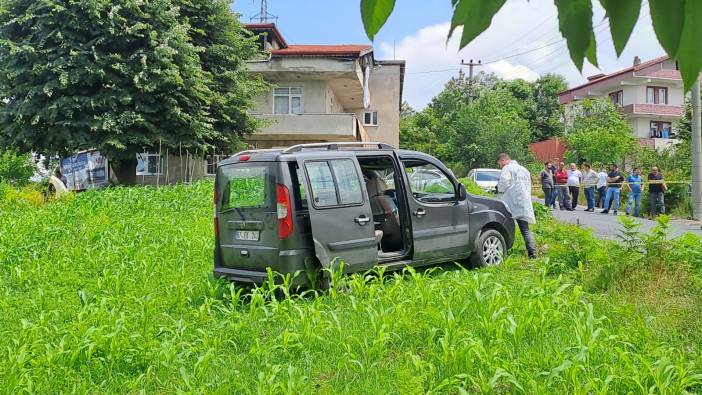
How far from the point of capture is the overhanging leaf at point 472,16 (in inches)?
41.0

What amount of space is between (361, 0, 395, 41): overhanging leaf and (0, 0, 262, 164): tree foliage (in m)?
20.4

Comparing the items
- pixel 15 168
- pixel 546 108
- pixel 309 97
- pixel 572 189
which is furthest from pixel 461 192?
pixel 546 108

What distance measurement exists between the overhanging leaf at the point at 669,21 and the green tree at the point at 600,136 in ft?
120

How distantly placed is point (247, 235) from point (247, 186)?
597mm

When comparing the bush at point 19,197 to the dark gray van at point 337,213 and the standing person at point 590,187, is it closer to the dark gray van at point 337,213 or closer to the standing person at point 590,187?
the dark gray van at point 337,213

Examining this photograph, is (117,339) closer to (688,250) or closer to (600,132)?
(688,250)

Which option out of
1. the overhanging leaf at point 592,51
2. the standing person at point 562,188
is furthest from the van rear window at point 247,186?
the standing person at point 562,188

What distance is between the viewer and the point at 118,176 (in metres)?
24.2

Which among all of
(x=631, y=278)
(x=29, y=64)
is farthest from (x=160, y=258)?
(x=29, y=64)

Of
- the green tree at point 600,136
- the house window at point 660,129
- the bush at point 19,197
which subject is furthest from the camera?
the house window at point 660,129

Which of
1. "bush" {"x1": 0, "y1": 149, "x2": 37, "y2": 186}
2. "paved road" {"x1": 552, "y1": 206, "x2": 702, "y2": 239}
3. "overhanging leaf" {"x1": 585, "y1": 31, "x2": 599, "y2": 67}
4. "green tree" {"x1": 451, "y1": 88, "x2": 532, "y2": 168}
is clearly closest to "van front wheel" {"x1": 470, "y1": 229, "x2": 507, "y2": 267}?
"paved road" {"x1": 552, "y1": 206, "x2": 702, "y2": 239}

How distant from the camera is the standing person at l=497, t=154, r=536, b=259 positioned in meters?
9.08

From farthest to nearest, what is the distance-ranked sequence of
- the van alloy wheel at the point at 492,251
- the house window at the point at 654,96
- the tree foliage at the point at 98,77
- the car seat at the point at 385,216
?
the house window at the point at 654,96
the tree foliage at the point at 98,77
the van alloy wheel at the point at 492,251
the car seat at the point at 385,216

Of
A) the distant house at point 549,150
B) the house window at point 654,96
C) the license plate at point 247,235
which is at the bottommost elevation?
the license plate at point 247,235
